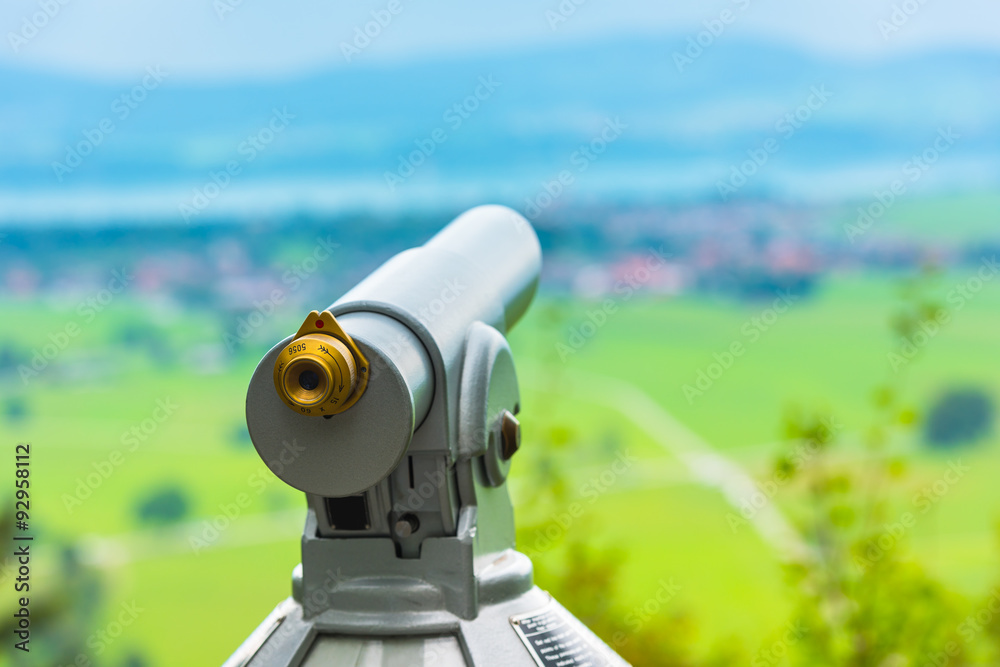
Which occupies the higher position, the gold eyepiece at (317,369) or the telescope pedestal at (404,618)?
the gold eyepiece at (317,369)

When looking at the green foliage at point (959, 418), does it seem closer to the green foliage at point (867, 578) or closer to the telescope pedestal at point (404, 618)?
the green foliage at point (867, 578)

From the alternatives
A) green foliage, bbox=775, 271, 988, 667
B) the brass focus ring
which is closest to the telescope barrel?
the brass focus ring

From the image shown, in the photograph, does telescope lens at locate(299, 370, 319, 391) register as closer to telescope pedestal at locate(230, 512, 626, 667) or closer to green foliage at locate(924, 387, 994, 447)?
telescope pedestal at locate(230, 512, 626, 667)

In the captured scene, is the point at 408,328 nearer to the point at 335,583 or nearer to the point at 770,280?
the point at 335,583

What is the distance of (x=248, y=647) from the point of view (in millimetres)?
900

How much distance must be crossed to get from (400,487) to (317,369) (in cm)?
18

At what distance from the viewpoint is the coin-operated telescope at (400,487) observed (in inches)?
31.0

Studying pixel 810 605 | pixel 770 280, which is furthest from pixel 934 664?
pixel 770 280

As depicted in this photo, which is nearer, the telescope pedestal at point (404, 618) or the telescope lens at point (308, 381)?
the telescope lens at point (308, 381)

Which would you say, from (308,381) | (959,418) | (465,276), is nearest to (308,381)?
(308,381)

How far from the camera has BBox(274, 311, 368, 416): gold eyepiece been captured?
0.75 meters

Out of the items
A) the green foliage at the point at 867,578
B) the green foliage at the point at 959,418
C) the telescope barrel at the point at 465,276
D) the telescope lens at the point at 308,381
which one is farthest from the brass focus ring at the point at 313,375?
the green foliage at the point at 959,418

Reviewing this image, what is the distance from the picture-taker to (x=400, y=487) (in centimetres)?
88

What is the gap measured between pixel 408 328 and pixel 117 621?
164cm
